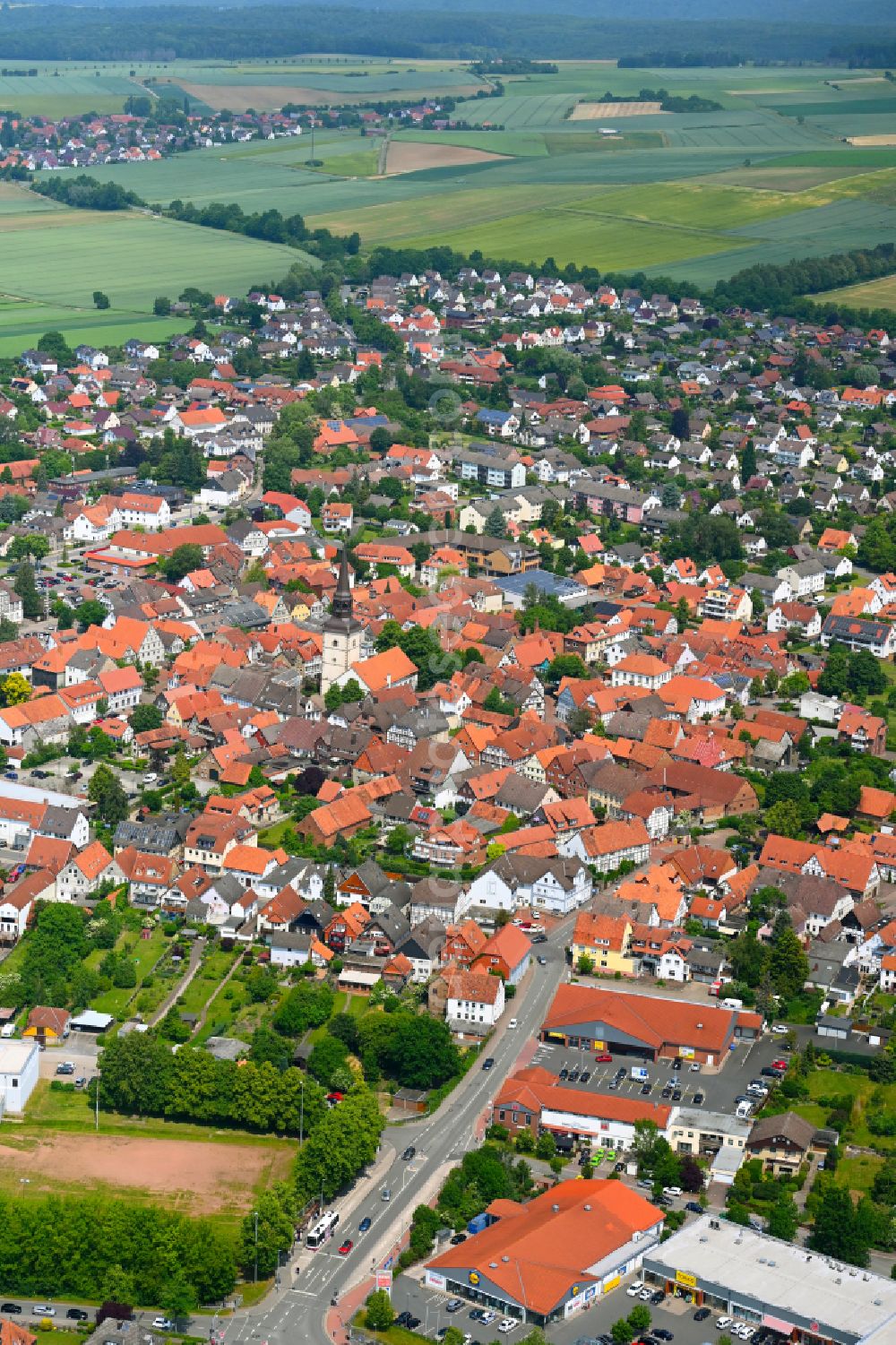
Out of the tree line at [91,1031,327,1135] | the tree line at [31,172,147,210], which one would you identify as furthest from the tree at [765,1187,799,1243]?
the tree line at [31,172,147,210]

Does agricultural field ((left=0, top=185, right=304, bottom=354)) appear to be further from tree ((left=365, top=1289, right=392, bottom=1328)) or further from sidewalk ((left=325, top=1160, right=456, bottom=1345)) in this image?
tree ((left=365, top=1289, right=392, bottom=1328))

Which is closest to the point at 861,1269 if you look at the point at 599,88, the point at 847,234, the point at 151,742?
the point at 151,742

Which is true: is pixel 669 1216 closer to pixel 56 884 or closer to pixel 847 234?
pixel 56 884

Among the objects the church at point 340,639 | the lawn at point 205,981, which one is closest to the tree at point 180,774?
the church at point 340,639

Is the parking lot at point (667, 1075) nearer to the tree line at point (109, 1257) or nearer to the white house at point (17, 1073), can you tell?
the tree line at point (109, 1257)

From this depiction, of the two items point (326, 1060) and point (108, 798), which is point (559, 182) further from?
point (326, 1060)
